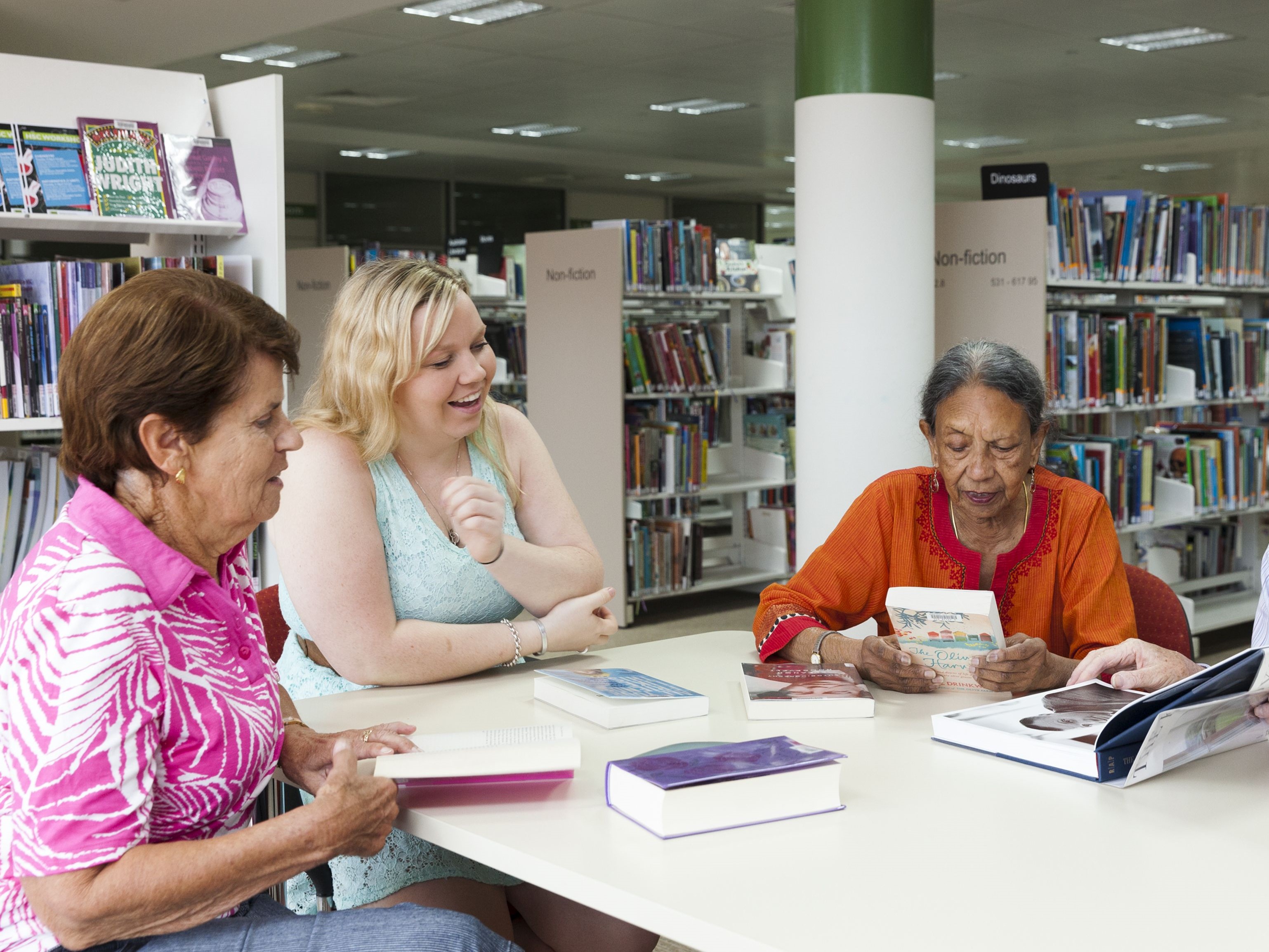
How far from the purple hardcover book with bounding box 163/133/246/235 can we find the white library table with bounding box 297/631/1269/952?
2151 mm

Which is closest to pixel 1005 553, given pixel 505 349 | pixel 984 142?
pixel 505 349

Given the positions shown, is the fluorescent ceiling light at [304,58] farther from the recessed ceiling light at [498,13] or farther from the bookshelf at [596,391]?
the bookshelf at [596,391]

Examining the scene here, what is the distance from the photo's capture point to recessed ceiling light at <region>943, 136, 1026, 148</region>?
11.7 m

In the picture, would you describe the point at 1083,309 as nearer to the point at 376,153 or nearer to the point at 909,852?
the point at 909,852

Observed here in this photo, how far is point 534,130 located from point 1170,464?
7228 millimetres

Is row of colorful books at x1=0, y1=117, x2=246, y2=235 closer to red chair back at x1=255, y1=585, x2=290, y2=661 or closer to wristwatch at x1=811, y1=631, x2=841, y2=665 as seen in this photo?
red chair back at x1=255, y1=585, x2=290, y2=661

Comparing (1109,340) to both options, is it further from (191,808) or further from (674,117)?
(674,117)

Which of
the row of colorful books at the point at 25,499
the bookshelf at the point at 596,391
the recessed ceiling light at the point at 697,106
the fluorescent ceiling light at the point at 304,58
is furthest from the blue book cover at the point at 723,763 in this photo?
the recessed ceiling light at the point at 697,106

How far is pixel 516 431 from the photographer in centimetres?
227

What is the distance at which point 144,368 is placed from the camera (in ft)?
4.17

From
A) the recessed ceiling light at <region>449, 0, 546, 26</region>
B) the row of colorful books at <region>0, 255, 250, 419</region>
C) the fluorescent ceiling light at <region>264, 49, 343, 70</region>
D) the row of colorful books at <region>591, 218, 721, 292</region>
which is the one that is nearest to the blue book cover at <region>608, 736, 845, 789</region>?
the row of colorful books at <region>0, 255, 250, 419</region>

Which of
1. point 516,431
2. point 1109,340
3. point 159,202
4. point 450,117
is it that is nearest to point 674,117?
point 450,117

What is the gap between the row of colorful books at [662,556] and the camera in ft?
20.8

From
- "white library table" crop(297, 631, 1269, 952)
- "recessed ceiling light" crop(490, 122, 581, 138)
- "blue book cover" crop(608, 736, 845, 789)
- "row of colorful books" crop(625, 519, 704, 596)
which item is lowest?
"row of colorful books" crop(625, 519, 704, 596)
